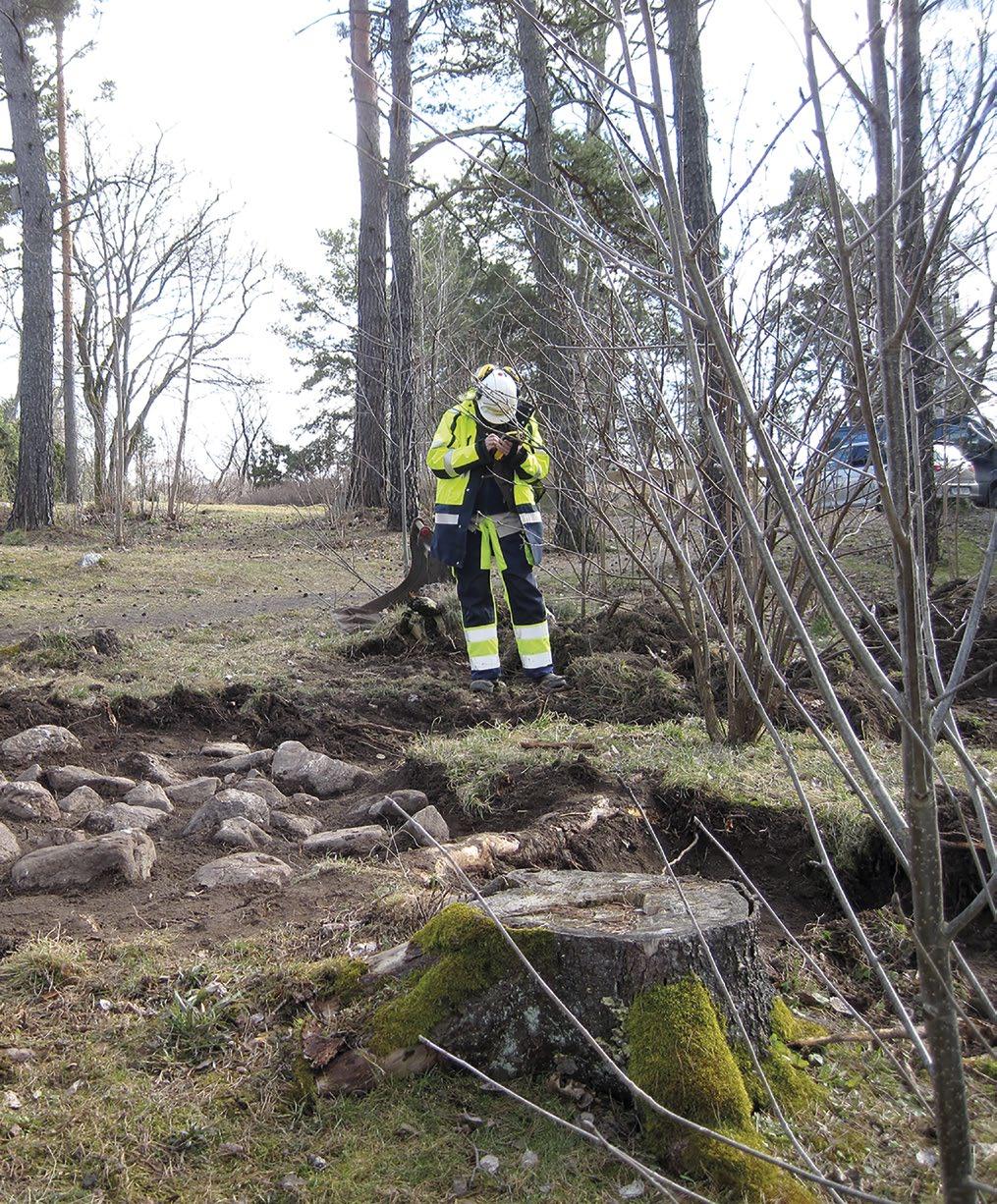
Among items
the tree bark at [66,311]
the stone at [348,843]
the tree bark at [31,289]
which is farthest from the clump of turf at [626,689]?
the tree bark at [66,311]

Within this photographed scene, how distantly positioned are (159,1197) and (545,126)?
38.4 ft

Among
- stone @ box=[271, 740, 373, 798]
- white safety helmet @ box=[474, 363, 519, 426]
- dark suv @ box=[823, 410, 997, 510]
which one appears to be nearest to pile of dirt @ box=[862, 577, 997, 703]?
dark suv @ box=[823, 410, 997, 510]

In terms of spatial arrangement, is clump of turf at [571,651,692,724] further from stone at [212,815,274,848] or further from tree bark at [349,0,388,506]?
tree bark at [349,0,388,506]

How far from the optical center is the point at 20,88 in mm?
14078

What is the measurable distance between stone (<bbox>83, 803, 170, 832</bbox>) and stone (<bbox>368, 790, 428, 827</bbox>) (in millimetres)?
865

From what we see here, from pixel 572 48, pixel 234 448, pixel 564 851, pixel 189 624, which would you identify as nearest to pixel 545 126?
pixel 189 624

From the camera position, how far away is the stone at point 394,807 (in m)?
4.20

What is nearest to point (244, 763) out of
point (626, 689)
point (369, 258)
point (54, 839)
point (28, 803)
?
point (28, 803)

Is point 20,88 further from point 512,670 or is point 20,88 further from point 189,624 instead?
point 512,670

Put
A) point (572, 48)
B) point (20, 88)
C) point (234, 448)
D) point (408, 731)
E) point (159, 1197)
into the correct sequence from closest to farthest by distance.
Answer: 1. point (572, 48)
2. point (159, 1197)
3. point (408, 731)
4. point (20, 88)
5. point (234, 448)

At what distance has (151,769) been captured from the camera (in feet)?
15.8

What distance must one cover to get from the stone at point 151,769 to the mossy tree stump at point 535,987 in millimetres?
2441

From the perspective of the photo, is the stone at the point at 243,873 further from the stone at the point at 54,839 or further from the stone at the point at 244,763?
the stone at the point at 244,763

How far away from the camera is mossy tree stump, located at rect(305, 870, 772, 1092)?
2.31m
